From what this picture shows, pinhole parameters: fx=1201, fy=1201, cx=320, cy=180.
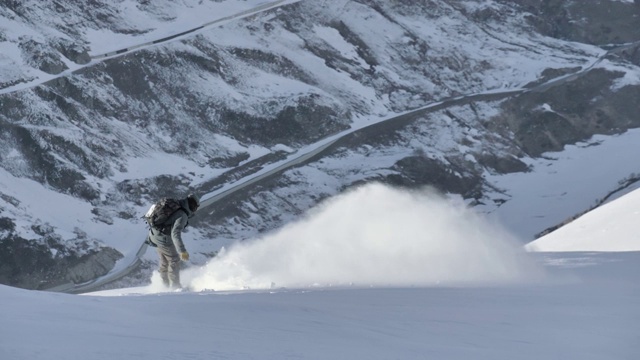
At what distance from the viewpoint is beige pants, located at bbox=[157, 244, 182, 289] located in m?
18.4

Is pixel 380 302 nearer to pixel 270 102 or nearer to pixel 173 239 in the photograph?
pixel 173 239

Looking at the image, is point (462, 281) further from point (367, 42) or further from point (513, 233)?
point (367, 42)

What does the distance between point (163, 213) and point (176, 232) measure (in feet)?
1.49

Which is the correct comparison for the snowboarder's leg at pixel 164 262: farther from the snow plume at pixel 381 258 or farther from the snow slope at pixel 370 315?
the snow plume at pixel 381 258

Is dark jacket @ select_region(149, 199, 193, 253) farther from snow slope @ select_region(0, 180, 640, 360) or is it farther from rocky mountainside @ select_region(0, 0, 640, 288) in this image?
rocky mountainside @ select_region(0, 0, 640, 288)

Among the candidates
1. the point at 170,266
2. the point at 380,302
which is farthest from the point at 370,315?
the point at 170,266

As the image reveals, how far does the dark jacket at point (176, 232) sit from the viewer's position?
58.5ft

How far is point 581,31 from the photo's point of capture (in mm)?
57031

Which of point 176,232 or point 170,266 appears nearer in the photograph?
point 176,232

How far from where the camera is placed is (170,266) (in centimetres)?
1856

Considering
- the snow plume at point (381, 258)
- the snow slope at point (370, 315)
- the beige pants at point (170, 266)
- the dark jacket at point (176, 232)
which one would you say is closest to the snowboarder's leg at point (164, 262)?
the beige pants at point (170, 266)

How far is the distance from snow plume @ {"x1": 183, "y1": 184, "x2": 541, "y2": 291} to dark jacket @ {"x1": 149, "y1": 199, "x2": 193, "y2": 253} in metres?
0.94

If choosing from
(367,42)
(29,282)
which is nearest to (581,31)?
(367,42)

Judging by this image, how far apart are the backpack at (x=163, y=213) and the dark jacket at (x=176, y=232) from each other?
0.19 ft
